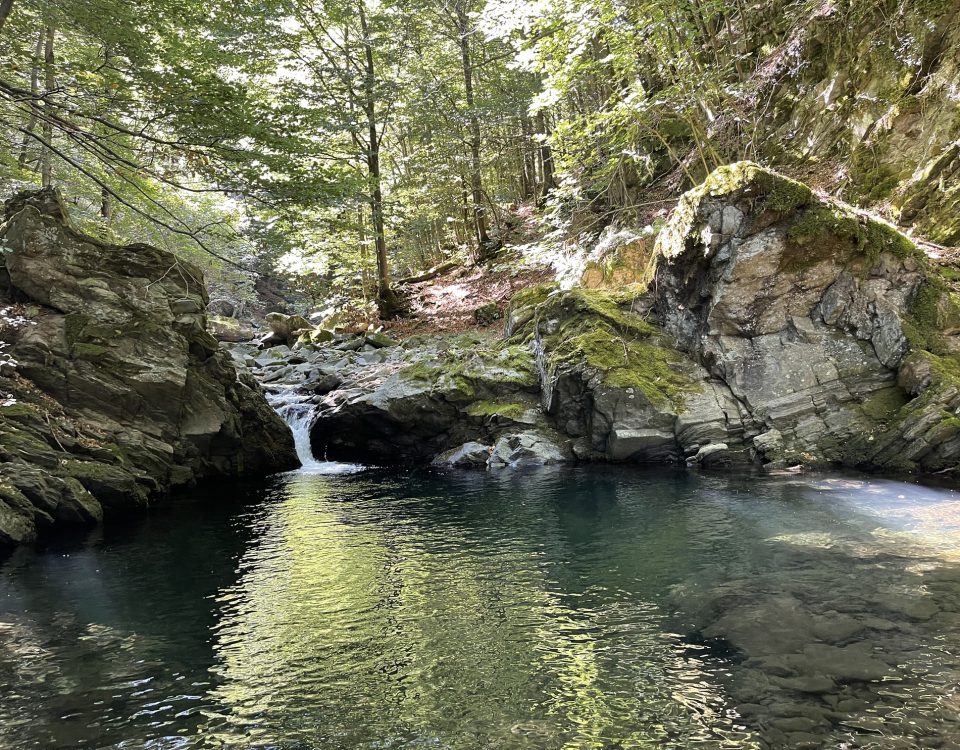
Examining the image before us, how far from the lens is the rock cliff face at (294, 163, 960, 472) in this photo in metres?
10.3

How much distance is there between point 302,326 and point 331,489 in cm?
1553

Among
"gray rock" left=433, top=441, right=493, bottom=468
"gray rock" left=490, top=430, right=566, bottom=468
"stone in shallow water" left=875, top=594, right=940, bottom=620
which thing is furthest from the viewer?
"gray rock" left=433, top=441, right=493, bottom=468

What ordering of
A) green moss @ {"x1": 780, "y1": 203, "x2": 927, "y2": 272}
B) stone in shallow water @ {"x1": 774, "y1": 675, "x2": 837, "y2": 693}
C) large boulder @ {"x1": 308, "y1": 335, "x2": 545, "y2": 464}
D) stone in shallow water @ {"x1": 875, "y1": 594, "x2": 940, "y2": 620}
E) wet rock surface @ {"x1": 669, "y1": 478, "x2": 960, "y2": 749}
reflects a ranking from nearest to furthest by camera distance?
wet rock surface @ {"x1": 669, "y1": 478, "x2": 960, "y2": 749} → stone in shallow water @ {"x1": 774, "y1": 675, "x2": 837, "y2": 693} → stone in shallow water @ {"x1": 875, "y1": 594, "x2": 940, "y2": 620} → green moss @ {"x1": 780, "y1": 203, "x2": 927, "y2": 272} → large boulder @ {"x1": 308, "y1": 335, "x2": 545, "y2": 464}

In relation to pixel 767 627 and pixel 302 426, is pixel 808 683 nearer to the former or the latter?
pixel 767 627

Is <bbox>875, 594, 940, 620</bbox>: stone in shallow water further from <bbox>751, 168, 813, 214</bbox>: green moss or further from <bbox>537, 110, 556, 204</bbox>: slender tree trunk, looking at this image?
<bbox>537, 110, 556, 204</bbox>: slender tree trunk

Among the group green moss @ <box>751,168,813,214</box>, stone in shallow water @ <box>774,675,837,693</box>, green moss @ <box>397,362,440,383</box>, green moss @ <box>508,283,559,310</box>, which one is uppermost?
green moss @ <box>751,168,813,214</box>

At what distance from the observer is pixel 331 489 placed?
12.1m

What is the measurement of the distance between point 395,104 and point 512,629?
68.0 ft

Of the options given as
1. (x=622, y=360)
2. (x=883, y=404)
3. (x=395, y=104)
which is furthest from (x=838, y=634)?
(x=395, y=104)

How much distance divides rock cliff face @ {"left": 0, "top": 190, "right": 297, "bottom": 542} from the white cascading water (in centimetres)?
112

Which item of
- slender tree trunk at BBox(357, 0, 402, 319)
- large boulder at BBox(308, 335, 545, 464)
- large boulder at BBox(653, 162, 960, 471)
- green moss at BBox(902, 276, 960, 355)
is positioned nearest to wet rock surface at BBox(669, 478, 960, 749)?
large boulder at BBox(653, 162, 960, 471)

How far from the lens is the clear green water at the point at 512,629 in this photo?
399 centimetres

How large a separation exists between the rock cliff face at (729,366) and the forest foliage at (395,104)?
2.65 meters

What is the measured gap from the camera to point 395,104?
2191 centimetres
